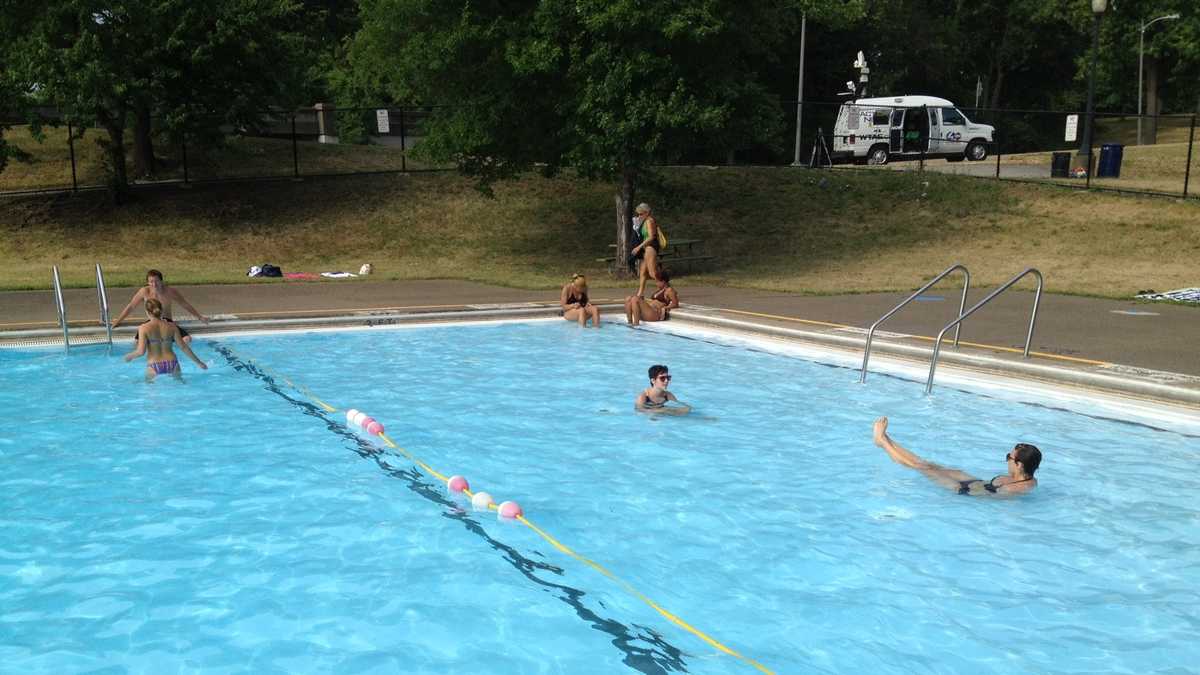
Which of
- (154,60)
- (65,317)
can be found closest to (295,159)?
(154,60)

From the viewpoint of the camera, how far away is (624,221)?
78.8 ft

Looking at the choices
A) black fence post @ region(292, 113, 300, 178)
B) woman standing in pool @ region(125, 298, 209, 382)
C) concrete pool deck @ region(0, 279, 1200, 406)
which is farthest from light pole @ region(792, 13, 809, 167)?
woman standing in pool @ region(125, 298, 209, 382)

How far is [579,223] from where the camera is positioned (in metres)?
29.2

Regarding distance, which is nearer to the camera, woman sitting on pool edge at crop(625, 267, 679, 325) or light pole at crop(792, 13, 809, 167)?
woman sitting on pool edge at crop(625, 267, 679, 325)

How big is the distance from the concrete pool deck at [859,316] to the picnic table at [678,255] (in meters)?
3.03

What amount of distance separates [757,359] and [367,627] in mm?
8770

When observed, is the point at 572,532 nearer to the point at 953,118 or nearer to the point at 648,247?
the point at 648,247

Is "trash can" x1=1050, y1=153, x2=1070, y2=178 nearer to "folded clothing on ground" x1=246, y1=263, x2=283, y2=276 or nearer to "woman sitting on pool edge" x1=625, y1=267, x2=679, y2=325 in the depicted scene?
"woman sitting on pool edge" x1=625, y1=267, x2=679, y2=325

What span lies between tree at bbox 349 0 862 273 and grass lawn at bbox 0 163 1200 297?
2801mm

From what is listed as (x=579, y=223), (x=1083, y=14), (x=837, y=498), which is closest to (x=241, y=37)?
(x=579, y=223)

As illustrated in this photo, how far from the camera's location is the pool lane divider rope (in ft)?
20.2

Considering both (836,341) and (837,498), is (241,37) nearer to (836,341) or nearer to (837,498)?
(836,341)

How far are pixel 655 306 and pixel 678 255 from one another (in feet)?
29.8

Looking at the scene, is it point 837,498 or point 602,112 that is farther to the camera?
point 602,112
